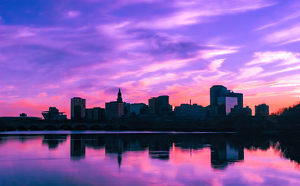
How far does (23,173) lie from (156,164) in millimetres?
16333

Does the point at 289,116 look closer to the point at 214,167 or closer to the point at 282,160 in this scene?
the point at 282,160

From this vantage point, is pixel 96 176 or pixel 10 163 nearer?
pixel 96 176

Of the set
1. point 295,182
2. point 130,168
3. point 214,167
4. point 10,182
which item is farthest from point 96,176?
point 295,182

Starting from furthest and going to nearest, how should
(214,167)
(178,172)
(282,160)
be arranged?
(282,160)
(214,167)
(178,172)

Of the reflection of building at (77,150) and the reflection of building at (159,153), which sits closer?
the reflection of building at (159,153)

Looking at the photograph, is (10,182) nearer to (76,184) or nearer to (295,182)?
(76,184)

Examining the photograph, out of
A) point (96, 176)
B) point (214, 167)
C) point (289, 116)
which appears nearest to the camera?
point (96, 176)

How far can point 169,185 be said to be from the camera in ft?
88.9

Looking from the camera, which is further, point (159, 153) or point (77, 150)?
point (77, 150)

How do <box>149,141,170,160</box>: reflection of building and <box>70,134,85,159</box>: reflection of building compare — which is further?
<box>70,134,85,159</box>: reflection of building

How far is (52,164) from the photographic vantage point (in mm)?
38906

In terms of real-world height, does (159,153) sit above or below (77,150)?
above

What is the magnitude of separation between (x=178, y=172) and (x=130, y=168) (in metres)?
6.01

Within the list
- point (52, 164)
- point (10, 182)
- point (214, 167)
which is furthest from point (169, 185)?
point (52, 164)
